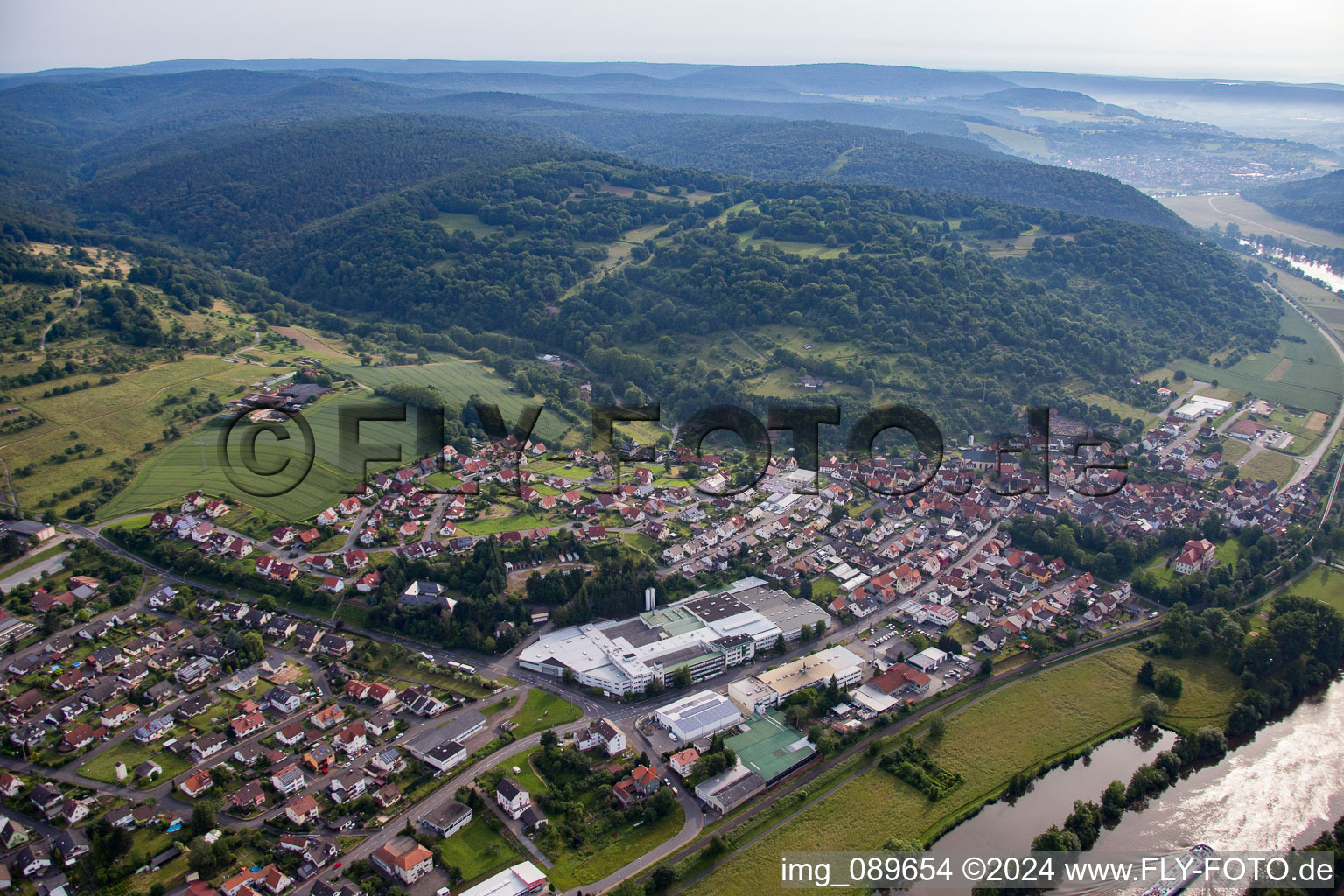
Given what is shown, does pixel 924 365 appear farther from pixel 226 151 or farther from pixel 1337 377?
pixel 226 151

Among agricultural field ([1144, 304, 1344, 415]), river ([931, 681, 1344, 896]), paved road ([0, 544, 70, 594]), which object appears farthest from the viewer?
agricultural field ([1144, 304, 1344, 415])

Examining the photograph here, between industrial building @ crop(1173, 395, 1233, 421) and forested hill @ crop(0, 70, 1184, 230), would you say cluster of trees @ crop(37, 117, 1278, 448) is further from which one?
industrial building @ crop(1173, 395, 1233, 421)

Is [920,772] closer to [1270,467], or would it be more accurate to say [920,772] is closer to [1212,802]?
[1212,802]

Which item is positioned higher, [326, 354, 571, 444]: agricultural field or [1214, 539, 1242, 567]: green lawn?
[326, 354, 571, 444]: agricultural field

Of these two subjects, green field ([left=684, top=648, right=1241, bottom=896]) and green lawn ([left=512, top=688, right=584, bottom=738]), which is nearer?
green field ([left=684, top=648, right=1241, bottom=896])

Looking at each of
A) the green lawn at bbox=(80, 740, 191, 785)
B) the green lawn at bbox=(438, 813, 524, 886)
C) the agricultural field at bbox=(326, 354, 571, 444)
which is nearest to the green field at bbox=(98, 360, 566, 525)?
the agricultural field at bbox=(326, 354, 571, 444)

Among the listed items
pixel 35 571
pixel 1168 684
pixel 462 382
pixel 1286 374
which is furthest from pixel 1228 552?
pixel 35 571

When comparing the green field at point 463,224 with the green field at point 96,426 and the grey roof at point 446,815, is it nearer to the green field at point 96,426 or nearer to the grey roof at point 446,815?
the green field at point 96,426
